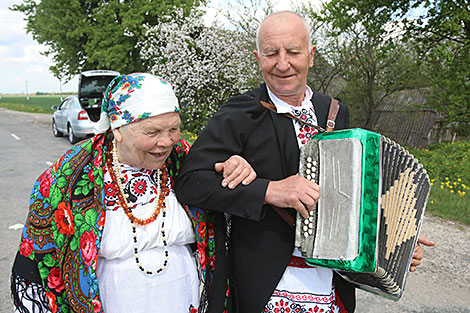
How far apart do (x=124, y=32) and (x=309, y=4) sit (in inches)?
334

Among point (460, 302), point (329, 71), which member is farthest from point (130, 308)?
point (329, 71)

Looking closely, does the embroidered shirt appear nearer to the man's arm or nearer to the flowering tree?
the man's arm

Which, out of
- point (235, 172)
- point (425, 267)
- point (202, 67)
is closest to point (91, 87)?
point (202, 67)

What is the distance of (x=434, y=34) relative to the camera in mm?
11117

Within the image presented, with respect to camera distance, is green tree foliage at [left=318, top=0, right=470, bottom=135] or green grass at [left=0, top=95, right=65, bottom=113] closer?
green tree foliage at [left=318, top=0, right=470, bottom=135]

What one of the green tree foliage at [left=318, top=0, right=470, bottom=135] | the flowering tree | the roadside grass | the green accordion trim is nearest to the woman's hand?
the green accordion trim

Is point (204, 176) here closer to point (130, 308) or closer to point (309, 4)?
point (130, 308)

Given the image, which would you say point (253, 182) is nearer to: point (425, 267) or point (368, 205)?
point (368, 205)

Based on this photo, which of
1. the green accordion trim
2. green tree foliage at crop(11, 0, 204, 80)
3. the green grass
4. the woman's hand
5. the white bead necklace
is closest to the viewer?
the green accordion trim

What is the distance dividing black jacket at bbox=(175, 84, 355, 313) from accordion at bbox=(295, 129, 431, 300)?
Answer: 0.16 metres

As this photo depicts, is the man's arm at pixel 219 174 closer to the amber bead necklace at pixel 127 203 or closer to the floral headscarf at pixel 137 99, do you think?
the amber bead necklace at pixel 127 203

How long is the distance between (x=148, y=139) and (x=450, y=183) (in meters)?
6.76

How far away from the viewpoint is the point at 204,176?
1642 mm

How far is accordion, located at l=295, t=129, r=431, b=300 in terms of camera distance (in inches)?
58.2
